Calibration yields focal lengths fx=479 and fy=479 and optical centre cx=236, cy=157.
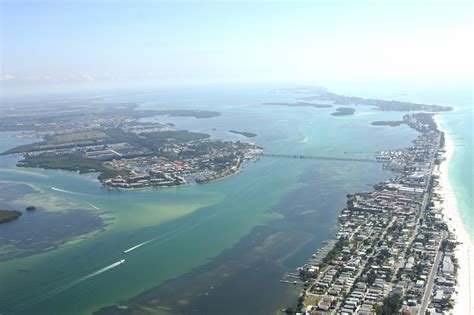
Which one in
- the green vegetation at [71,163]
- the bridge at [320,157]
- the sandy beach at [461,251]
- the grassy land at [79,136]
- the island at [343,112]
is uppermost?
the island at [343,112]

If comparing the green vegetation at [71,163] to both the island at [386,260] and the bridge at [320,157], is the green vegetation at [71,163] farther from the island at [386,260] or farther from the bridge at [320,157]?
the island at [386,260]

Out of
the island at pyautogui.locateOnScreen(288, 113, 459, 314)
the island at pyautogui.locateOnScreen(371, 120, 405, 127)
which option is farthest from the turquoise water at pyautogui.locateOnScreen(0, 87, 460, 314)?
the island at pyautogui.locateOnScreen(371, 120, 405, 127)

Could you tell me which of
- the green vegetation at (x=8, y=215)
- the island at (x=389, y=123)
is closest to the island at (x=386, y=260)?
the green vegetation at (x=8, y=215)

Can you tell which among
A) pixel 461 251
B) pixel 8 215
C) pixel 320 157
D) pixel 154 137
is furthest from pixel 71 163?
pixel 461 251

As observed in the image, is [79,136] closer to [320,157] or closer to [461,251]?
[320,157]

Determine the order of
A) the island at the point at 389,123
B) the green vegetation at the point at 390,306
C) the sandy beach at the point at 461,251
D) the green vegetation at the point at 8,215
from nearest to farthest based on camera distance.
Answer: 1. the green vegetation at the point at 390,306
2. the sandy beach at the point at 461,251
3. the green vegetation at the point at 8,215
4. the island at the point at 389,123

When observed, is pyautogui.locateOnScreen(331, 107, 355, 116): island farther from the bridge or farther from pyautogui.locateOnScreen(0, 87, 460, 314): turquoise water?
the bridge
